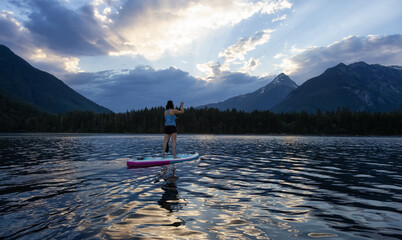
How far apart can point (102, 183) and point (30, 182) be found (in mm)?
3833

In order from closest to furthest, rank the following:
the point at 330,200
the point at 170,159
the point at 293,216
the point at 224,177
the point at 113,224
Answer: the point at 113,224, the point at 293,216, the point at 330,200, the point at 224,177, the point at 170,159

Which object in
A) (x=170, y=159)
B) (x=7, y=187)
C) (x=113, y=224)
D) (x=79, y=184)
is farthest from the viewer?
(x=170, y=159)

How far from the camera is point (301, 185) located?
12227 mm

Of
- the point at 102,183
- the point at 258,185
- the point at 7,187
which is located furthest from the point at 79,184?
the point at 258,185

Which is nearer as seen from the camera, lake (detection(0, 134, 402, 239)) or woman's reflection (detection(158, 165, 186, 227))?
lake (detection(0, 134, 402, 239))

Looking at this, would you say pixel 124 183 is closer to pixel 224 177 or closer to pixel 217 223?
pixel 224 177

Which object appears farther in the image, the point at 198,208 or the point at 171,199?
the point at 171,199

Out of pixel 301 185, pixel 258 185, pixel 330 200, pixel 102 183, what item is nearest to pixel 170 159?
pixel 102 183

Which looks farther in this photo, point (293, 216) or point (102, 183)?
point (102, 183)

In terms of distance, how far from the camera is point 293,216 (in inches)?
295

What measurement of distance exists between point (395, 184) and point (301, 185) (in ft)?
17.4

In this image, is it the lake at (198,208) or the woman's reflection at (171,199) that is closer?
the lake at (198,208)

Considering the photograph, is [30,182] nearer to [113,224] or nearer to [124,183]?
[124,183]

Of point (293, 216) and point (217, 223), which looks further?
point (293, 216)
